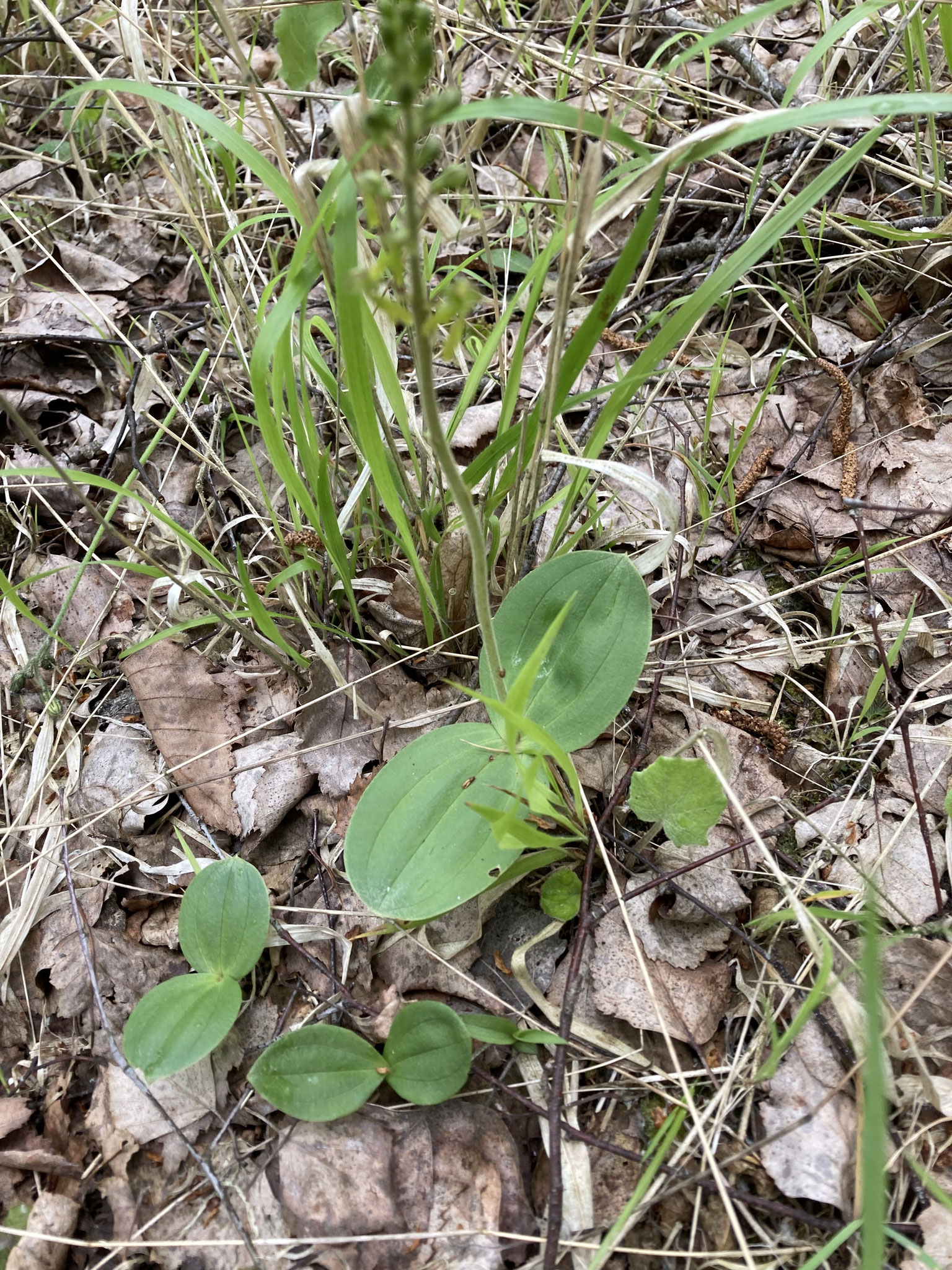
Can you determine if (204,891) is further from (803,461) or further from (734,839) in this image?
(803,461)

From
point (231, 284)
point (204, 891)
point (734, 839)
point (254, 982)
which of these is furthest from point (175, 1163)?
point (231, 284)

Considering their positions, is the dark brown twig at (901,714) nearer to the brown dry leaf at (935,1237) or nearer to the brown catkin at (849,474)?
the brown catkin at (849,474)

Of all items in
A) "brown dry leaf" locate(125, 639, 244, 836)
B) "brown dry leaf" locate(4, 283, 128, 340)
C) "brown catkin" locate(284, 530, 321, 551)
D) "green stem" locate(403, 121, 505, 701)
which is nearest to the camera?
"green stem" locate(403, 121, 505, 701)

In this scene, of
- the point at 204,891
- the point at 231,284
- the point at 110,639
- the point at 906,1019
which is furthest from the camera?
the point at 110,639

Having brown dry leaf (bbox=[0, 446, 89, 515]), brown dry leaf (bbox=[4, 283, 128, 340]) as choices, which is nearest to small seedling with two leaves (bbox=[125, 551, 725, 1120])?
brown dry leaf (bbox=[0, 446, 89, 515])

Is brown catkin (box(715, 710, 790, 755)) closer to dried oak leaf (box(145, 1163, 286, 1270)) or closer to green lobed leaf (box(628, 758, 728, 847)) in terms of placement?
green lobed leaf (box(628, 758, 728, 847))

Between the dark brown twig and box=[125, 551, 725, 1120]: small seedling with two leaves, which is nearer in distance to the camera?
box=[125, 551, 725, 1120]: small seedling with two leaves

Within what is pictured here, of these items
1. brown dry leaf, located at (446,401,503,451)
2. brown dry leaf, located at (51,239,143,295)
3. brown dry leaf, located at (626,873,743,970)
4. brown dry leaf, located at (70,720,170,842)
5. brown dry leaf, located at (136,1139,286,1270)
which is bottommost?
brown dry leaf, located at (136,1139,286,1270)
